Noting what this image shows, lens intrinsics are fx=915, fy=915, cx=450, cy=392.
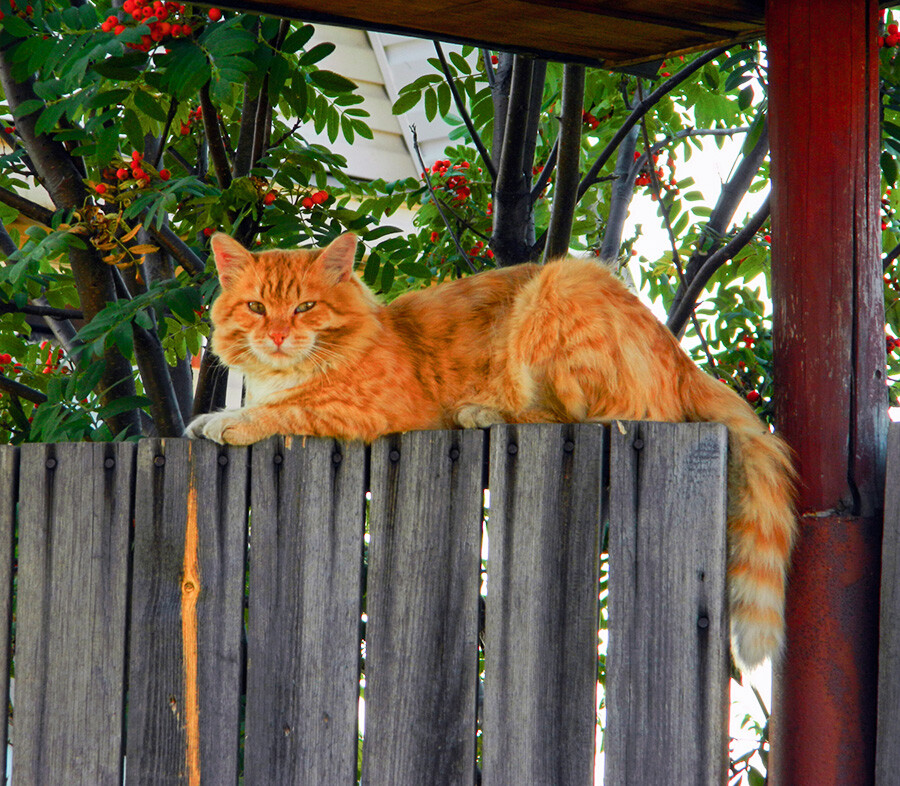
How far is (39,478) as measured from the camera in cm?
220

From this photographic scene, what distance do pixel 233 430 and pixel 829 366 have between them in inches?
52.3

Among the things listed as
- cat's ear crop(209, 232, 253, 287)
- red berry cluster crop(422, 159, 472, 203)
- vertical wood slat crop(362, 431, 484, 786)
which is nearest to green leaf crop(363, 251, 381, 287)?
cat's ear crop(209, 232, 253, 287)

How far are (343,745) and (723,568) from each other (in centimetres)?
88

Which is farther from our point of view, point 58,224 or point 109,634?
point 58,224

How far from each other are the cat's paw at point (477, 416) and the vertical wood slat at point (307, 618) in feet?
1.44

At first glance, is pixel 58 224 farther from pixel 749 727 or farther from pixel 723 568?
pixel 749 727

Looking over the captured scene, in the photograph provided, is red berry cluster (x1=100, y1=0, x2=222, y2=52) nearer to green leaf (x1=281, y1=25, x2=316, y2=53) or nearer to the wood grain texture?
green leaf (x1=281, y1=25, x2=316, y2=53)

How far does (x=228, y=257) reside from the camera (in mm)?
2580

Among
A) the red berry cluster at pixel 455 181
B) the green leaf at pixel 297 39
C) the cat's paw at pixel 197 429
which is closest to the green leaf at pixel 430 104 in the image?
the red berry cluster at pixel 455 181

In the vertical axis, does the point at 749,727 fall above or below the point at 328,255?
below

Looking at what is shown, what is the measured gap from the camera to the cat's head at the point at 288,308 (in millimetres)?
2500

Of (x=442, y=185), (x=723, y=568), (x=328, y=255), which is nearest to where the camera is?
(x=723, y=568)

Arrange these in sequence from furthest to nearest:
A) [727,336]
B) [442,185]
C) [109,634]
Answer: [442,185]
[727,336]
[109,634]

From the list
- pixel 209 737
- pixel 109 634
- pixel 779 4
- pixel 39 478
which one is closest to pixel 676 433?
pixel 779 4
